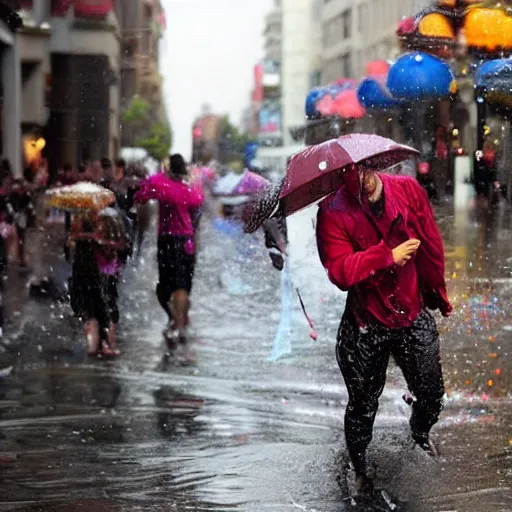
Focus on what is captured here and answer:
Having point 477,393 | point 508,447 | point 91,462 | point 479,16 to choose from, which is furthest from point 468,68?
point 91,462

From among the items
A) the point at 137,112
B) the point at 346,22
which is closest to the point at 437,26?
the point at 346,22

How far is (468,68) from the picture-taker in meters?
10.2

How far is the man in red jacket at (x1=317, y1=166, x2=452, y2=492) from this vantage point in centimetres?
555

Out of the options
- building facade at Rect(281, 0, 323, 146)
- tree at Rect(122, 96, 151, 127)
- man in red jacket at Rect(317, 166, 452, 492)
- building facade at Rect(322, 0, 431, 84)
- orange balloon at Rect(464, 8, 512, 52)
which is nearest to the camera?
man in red jacket at Rect(317, 166, 452, 492)

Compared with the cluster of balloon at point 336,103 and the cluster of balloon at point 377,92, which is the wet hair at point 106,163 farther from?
the cluster of balloon at point 377,92

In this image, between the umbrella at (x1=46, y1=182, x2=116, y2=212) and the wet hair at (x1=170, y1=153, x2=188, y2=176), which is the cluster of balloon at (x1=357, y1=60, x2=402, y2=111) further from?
the umbrella at (x1=46, y1=182, x2=116, y2=212)

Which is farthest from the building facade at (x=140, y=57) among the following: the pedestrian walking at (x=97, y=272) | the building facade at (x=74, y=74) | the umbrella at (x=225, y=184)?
the pedestrian walking at (x=97, y=272)

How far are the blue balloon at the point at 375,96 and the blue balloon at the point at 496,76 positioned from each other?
1292mm

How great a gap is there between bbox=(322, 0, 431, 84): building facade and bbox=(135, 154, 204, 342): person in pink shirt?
2.32m

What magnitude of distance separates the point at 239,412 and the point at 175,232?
10.2 feet

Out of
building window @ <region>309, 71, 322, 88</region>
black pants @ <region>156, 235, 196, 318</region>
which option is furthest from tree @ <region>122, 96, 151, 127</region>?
black pants @ <region>156, 235, 196, 318</region>

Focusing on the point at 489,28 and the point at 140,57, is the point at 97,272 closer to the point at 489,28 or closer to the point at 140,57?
the point at 489,28

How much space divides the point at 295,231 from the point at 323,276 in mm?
3148

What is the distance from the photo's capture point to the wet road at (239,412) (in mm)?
5898
